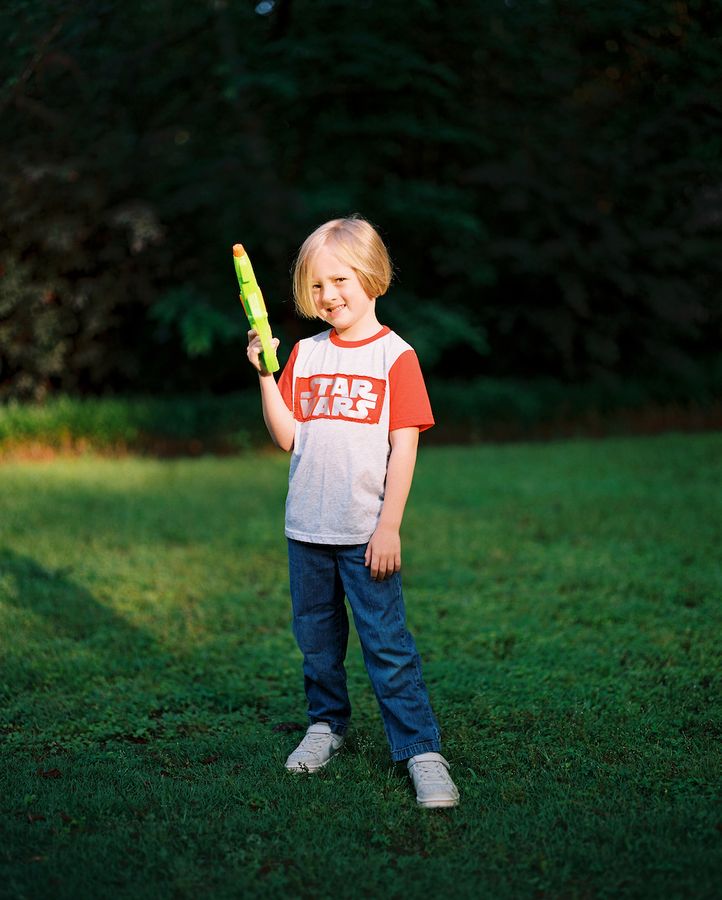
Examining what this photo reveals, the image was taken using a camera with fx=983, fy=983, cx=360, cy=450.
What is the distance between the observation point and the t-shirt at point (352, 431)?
8.95 feet

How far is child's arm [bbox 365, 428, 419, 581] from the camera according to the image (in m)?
2.68

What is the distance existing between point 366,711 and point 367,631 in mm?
835

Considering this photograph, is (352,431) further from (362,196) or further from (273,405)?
(362,196)

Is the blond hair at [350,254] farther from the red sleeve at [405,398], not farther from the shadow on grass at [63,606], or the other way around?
the shadow on grass at [63,606]

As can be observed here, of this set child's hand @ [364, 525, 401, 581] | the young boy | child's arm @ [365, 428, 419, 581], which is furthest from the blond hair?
child's hand @ [364, 525, 401, 581]

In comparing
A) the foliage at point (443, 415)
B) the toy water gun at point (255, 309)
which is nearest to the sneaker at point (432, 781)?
the toy water gun at point (255, 309)

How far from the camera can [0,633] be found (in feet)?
14.2

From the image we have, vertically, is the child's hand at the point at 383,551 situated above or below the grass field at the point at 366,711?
above

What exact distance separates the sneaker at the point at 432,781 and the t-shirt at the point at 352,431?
649 millimetres

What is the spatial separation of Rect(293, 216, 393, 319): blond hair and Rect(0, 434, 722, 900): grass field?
4.62 ft

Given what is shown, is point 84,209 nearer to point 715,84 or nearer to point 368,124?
point 368,124

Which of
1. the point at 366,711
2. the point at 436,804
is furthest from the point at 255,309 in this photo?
the point at 366,711

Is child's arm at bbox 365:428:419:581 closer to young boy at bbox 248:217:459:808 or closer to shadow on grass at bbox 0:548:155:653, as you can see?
young boy at bbox 248:217:459:808

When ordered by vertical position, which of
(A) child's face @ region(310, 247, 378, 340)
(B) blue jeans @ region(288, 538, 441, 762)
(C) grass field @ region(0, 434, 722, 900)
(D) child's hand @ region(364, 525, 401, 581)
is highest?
(A) child's face @ region(310, 247, 378, 340)
